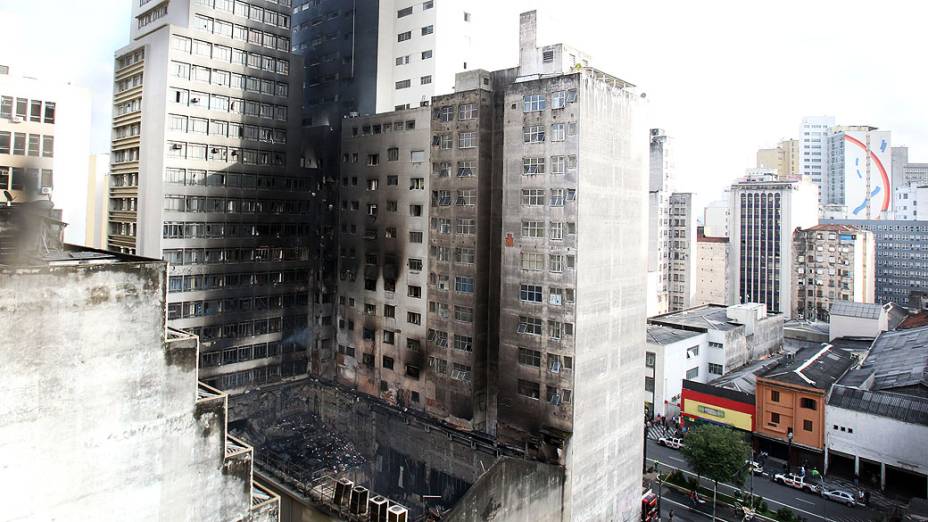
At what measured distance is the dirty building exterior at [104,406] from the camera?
16688 millimetres

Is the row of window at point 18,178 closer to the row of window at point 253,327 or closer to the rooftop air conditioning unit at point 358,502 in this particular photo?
the rooftop air conditioning unit at point 358,502

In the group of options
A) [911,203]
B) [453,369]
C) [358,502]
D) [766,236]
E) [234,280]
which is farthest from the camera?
[911,203]

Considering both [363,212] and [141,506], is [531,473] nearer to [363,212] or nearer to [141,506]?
[141,506]

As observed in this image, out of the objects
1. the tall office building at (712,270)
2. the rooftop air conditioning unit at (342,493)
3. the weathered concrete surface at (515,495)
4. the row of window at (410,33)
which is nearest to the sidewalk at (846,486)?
the weathered concrete surface at (515,495)

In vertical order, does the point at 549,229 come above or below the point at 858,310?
above

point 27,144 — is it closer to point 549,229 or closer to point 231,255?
point 231,255

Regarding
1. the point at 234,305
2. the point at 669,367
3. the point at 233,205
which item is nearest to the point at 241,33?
the point at 233,205

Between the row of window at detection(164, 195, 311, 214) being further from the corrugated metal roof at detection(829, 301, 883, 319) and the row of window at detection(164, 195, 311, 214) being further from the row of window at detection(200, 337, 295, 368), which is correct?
the corrugated metal roof at detection(829, 301, 883, 319)

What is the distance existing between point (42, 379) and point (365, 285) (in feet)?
112

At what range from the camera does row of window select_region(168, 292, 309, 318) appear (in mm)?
45062

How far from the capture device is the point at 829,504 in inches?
1721

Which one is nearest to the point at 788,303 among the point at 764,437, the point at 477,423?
the point at 764,437

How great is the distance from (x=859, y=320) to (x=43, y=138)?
278ft

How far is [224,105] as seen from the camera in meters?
47.4
